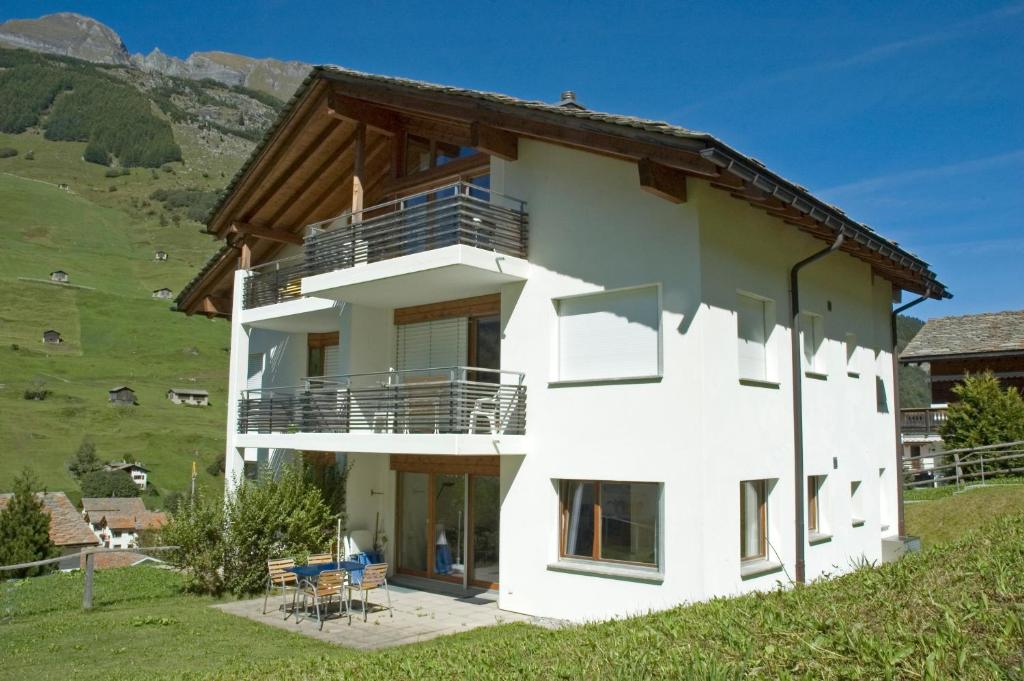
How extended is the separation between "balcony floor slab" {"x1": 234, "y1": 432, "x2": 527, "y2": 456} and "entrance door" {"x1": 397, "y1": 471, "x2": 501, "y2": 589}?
1.55 meters

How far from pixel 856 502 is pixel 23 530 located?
89.9 feet

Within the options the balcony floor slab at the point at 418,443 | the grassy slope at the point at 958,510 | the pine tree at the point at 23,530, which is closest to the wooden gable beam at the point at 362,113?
the balcony floor slab at the point at 418,443

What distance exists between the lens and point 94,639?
492 inches

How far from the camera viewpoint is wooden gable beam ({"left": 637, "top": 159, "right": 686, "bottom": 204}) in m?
11.9

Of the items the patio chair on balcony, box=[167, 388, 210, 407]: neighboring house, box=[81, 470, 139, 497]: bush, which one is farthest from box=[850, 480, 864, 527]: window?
box=[167, 388, 210, 407]: neighboring house

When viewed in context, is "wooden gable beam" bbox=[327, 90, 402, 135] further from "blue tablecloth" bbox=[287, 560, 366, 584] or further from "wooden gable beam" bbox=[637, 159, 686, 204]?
"blue tablecloth" bbox=[287, 560, 366, 584]

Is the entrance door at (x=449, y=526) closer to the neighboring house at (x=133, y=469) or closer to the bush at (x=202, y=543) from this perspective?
the bush at (x=202, y=543)

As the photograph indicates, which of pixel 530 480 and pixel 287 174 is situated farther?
pixel 287 174

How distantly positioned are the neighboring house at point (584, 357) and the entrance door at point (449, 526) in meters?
0.04

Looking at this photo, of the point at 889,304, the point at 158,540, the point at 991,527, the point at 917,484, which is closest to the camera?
the point at 991,527

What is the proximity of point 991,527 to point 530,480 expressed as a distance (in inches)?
275

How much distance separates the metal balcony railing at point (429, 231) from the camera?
14.0m

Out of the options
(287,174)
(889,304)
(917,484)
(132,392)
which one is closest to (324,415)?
(287,174)

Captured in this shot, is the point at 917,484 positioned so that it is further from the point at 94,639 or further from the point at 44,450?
the point at 44,450
